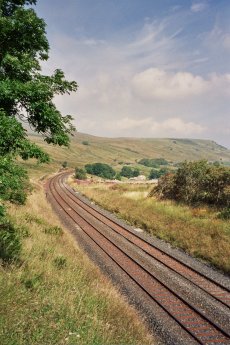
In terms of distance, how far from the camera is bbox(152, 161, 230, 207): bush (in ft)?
104

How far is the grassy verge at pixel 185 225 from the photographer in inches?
779

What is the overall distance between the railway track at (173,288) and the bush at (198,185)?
11053 millimetres

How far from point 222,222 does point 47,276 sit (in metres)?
16.8

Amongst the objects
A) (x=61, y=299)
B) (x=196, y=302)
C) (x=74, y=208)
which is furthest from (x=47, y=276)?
(x=74, y=208)

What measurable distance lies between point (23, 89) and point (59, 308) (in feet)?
20.5

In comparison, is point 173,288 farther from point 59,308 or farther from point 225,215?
point 225,215

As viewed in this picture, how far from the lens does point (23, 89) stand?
9.31 m

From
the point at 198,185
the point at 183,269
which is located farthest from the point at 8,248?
the point at 198,185

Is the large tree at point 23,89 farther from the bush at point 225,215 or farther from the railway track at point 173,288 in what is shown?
the bush at point 225,215

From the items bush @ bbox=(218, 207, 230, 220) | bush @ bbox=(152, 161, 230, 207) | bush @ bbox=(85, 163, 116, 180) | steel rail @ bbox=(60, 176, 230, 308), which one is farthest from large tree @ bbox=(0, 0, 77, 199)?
bush @ bbox=(85, 163, 116, 180)

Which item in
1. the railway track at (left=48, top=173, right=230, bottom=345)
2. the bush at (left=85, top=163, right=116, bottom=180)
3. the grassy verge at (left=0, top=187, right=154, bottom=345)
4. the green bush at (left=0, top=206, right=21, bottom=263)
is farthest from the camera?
the bush at (left=85, top=163, right=116, bottom=180)

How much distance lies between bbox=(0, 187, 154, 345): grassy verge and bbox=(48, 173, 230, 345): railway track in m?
2.05

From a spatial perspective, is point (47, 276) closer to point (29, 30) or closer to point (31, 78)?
point (31, 78)

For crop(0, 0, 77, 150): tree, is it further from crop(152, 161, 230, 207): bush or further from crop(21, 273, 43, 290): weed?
crop(152, 161, 230, 207): bush
